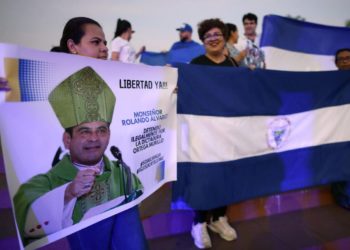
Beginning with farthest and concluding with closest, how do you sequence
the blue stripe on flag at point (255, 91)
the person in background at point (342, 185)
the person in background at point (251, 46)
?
the person in background at point (342, 185)
the person in background at point (251, 46)
the blue stripe on flag at point (255, 91)

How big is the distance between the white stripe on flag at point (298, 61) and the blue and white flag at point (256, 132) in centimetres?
56

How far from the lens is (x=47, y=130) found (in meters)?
0.85

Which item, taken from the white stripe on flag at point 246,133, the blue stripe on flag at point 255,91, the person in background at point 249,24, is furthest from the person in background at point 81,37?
the person in background at point 249,24

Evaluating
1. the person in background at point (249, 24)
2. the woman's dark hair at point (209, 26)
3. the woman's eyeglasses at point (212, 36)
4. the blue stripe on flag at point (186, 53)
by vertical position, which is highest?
the person in background at point (249, 24)

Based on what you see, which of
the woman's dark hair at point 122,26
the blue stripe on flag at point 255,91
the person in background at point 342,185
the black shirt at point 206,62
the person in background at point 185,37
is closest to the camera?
the blue stripe on flag at point 255,91

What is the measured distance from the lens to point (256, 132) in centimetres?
197

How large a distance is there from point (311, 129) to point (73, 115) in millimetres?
1936

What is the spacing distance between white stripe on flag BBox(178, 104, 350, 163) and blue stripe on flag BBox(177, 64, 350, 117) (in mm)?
52

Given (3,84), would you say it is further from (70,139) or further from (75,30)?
(75,30)

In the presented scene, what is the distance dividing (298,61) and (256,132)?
4.30 feet

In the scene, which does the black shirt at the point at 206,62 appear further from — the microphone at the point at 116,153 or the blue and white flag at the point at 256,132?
the microphone at the point at 116,153

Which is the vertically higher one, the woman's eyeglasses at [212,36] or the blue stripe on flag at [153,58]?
the blue stripe on flag at [153,58]

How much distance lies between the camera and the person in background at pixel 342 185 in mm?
2470

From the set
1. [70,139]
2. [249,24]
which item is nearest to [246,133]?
[70,139]
